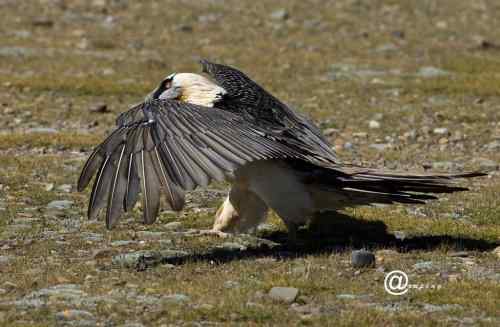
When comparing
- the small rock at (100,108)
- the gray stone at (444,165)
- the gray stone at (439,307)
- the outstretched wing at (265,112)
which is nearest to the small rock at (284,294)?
the gray stone at (439,307)

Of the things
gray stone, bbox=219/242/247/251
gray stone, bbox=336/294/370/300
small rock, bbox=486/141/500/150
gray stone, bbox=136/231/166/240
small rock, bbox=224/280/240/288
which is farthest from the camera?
small rock, bbox=486/141/500/150

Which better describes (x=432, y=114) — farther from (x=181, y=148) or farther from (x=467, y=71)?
(x=181, y=148)

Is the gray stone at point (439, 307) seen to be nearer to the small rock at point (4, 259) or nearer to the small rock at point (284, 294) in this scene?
the small rock at point (284, 294)

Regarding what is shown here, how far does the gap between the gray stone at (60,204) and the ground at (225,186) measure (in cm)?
3

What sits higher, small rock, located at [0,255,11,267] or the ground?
the ground

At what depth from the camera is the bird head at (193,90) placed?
9.63 metres

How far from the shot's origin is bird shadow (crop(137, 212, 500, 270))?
28.6ft

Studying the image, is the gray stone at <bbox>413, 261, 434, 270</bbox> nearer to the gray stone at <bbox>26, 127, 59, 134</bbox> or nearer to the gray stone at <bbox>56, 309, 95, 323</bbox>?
the gray stone at <bbox>56, 309, 95, 323</bbox>

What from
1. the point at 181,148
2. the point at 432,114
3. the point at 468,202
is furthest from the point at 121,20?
the point at 181,148

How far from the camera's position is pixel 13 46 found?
20953 millimetres

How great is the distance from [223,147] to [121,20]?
16.6 meters

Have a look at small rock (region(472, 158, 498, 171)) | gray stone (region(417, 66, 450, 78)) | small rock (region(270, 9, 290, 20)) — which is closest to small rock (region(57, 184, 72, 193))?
small rock (region(472, 158, 498, 171))

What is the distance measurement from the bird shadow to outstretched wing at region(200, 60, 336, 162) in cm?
72

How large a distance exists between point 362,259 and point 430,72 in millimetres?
11983
